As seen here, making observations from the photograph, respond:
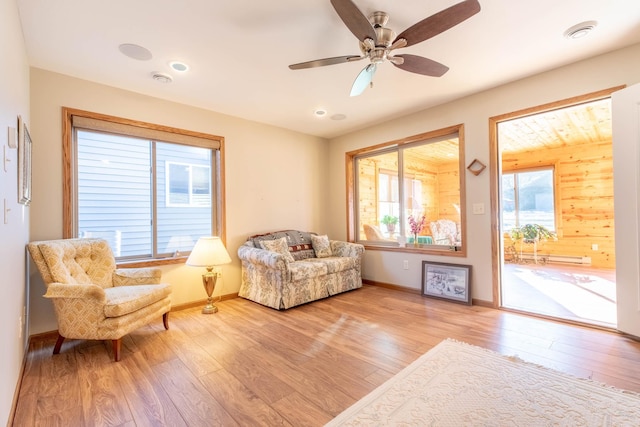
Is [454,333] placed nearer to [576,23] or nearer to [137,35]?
[576,23]

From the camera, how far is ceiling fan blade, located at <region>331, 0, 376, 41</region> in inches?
64.9

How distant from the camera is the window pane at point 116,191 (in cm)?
304

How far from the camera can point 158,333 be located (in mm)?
2791

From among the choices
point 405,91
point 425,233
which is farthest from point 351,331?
point 405,91

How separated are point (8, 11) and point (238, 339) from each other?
9.07ft

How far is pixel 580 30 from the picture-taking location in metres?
2.27

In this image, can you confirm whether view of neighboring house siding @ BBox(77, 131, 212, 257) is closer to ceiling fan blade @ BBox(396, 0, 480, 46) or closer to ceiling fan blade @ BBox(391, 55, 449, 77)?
ceiling fan blade @ BBox(391, 55, 449, 77)

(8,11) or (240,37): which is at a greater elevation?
(240,37)

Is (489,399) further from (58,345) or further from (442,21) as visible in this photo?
(58,345)

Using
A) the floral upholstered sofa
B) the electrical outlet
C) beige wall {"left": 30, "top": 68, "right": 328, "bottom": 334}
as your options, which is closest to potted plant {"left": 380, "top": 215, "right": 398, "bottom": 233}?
the floral upholstered sofa

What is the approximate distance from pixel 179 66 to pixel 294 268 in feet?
8.10

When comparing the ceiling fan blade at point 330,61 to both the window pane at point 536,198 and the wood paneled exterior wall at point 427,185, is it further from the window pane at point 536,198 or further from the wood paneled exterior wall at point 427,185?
the window pane at point 536,198

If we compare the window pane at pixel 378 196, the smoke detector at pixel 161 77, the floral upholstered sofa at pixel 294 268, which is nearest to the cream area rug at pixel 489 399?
the floral upholstered sofa at pixel 294 268

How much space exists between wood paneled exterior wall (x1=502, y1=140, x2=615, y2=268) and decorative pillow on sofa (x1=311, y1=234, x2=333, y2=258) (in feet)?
16.9
